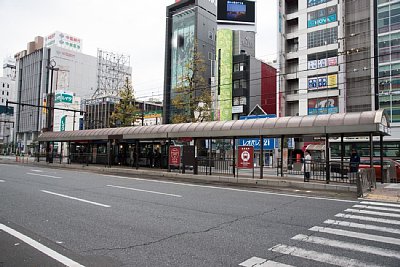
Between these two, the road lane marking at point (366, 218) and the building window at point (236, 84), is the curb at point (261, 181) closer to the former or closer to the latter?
the road lane marking at point (366, 218)

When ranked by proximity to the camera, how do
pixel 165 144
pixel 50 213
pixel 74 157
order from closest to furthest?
pixel 50 213 < pixel 165 144 < pixel 74 157

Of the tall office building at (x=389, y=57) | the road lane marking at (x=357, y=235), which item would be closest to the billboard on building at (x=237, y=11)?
the tall office building at (x=389, y=57)

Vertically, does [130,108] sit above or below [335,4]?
below

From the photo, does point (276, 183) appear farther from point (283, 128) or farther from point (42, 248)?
point (42, 248)

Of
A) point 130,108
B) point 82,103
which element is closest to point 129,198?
point 130,108

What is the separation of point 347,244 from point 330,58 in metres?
39.1

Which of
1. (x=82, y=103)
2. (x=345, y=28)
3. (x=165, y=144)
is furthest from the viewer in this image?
(x=82, y=103)

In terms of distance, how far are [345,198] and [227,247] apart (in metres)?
8.55

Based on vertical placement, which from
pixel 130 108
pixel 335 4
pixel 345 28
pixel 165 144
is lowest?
pixel 165 144

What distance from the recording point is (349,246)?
555 cm

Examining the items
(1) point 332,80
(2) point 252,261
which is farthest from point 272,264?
(1) point 332,80

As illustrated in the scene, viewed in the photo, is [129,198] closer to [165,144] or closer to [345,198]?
[345,198]

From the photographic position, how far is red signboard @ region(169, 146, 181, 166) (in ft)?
70.0

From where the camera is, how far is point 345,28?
4022 cm
